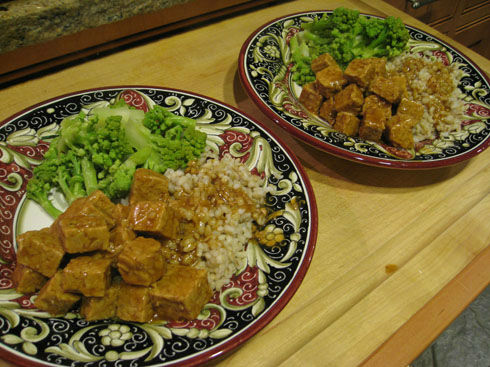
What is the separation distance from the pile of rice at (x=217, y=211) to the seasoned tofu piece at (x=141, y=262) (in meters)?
0.17

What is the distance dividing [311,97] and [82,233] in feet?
5.26

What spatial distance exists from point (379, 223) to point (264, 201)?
653 millimetres

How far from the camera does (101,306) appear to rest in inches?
59.6

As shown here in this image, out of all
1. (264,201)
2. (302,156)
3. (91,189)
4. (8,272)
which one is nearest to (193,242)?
(264,201)

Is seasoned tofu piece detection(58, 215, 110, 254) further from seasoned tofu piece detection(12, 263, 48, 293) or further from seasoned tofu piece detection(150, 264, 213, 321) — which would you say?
seasoned tofu piece detection(150, 264, 213, 321)

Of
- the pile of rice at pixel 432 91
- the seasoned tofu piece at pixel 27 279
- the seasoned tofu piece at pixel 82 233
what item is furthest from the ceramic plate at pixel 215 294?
the pile of rice at pixel 432 91

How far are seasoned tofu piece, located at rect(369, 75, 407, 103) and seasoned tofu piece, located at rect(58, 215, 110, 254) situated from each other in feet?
5.69

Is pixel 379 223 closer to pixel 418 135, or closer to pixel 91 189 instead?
pixel 418 135

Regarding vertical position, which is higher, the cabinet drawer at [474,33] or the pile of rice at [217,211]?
the pile of rice at [217,211]

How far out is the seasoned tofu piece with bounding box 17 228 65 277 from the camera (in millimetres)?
1508

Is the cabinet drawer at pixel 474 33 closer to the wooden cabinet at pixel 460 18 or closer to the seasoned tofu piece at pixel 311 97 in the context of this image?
the wooden cabinet at pixel 460 18

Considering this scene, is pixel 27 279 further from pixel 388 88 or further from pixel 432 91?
pixel 432 91

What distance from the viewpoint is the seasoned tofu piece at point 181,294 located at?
58.4 inches

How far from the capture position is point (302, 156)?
2369 millimetres
